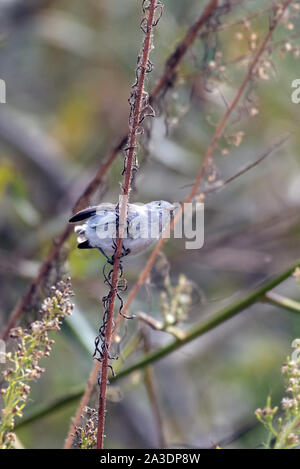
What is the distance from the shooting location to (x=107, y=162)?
2389 mm

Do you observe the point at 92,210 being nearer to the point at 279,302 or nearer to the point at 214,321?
the point at 214,321

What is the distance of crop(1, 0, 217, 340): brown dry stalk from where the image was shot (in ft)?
7.64

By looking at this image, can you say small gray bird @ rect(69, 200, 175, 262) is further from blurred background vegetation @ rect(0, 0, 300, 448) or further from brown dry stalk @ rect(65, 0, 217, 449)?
blurred background vegetation @ rect(0, 0, 300, 448)

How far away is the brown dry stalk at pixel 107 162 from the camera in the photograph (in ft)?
7.64

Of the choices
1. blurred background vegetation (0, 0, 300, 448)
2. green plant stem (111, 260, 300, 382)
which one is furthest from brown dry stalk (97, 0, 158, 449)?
blurred background vegetation (0, 0, 300, 448)

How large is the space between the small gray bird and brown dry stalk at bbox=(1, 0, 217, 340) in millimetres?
115

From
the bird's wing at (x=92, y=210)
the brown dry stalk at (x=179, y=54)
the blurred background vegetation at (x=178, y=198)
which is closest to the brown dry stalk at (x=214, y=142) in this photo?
the bird's wing at (x=92, y=210)

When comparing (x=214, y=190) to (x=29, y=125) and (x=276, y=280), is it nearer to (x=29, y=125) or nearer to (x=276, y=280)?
(x=276, y=280)

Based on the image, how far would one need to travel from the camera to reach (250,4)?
3.37m

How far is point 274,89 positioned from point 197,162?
0.83 m

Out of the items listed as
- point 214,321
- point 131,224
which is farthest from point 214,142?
point 214,321

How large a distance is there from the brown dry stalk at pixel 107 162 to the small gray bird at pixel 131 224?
4.5 inches
